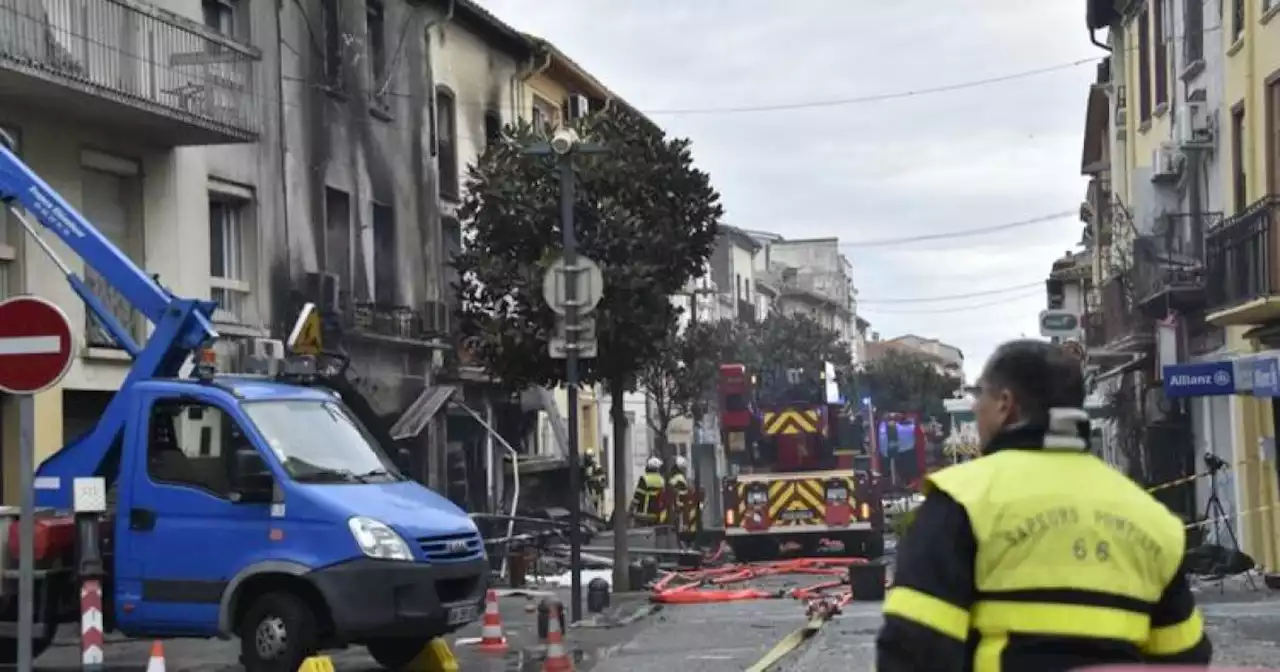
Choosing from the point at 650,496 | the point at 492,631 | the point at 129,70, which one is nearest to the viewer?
the point at 492,631

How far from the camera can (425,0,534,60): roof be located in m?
30.5

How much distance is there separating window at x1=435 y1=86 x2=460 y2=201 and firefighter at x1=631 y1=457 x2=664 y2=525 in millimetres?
6360

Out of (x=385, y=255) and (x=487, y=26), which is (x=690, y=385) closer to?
(x=487, y=26)

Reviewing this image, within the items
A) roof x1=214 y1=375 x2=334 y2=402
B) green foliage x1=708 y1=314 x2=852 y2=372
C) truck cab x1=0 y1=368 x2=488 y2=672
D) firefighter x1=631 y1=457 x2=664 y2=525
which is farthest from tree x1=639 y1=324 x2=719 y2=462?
truck cab x1=0 y1=368 x2=488 y2=672

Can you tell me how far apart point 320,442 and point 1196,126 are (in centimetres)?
1637

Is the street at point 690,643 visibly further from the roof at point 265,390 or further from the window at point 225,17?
the window at point 225,17

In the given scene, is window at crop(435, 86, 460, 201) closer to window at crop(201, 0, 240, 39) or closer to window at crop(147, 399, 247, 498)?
window at crop(201, 0, 240, 39)

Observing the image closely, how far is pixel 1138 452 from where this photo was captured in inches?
1212

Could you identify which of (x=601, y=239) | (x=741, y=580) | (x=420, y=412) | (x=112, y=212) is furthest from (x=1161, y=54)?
(x=112, y=212)

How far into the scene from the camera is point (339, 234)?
25.7 metres

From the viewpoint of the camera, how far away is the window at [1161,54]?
92.5 feet

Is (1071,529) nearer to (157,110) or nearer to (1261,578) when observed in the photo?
(157,110)

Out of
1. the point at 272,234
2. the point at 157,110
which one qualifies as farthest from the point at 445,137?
the point at 157,110

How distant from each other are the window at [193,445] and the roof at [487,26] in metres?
18.1
